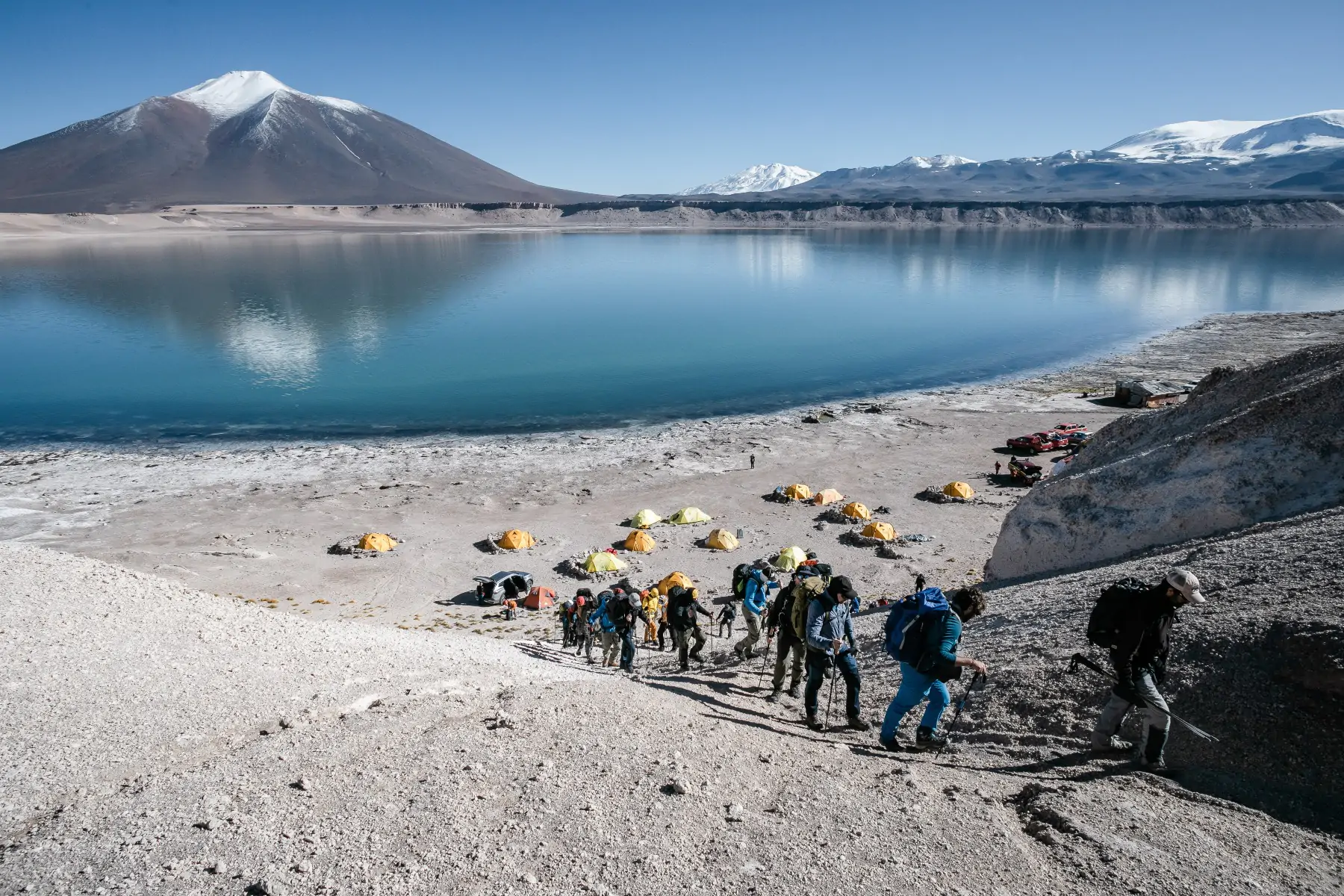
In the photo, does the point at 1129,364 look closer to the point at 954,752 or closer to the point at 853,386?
the point at 853,386

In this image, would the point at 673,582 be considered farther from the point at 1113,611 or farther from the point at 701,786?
the point at 1113,611

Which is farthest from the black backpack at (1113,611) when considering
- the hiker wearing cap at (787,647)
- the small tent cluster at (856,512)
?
the small tent cluster at (856,512)

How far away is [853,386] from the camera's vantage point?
4862 centimetres

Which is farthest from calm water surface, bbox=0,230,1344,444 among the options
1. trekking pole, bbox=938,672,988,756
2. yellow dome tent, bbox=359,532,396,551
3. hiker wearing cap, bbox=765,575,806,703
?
trekking pole, bbox=938,672,988,756

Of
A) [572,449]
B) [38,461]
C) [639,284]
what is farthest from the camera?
[639,284]

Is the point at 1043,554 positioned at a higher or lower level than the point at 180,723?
lower

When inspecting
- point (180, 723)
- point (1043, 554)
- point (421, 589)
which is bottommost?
point (421, 589)

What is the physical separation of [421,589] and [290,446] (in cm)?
1878

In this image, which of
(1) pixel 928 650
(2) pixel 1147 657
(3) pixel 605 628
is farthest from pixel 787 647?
(3) pixel 605 628

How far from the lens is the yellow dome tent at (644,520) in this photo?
964 inches

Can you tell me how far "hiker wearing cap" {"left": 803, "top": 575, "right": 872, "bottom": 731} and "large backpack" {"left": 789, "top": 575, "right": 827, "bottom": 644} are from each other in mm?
137

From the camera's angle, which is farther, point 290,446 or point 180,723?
point 290,446

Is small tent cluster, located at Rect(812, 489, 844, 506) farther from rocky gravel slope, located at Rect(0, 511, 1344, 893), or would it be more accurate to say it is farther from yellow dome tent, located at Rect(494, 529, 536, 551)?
rocky gravel slope, located at Rect(0, 511, 1344, 893)

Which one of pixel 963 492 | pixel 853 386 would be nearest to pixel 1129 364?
pixel 853 386
